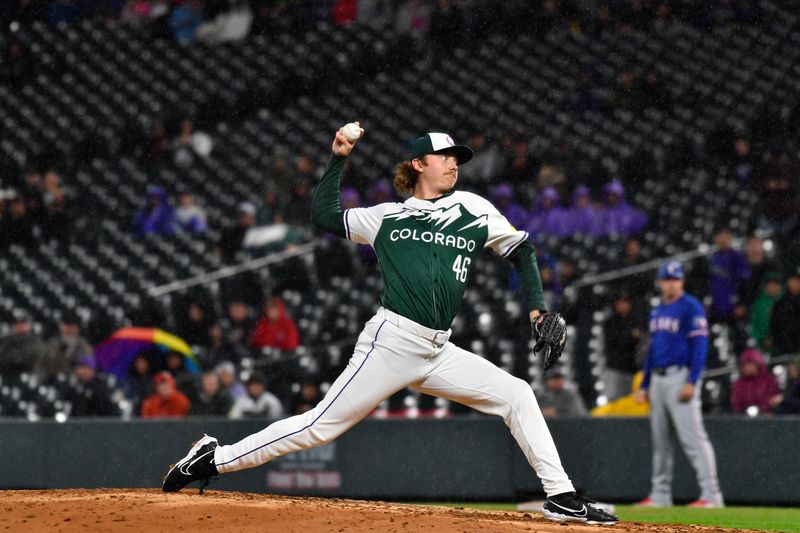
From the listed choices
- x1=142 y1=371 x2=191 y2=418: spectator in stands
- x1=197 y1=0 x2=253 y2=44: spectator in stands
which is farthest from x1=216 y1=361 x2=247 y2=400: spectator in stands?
x1=197 y1=0 x2=253 y2=44: spectator in stands

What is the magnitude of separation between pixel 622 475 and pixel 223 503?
520 cm

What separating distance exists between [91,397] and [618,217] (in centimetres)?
594

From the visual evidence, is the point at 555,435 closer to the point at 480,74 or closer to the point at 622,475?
the point at 622,475

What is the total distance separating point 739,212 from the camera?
13898 mm

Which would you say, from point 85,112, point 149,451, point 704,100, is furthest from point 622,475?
point 85,112

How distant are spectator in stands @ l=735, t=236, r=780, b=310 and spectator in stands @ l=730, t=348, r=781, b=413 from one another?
4.08 ft

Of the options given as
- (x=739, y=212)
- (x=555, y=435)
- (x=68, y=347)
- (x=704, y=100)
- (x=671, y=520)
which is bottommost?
(x=671, y=520)

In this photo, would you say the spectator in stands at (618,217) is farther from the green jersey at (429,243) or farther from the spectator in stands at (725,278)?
the green jersey at (429,243)

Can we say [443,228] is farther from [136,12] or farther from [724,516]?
[136,12]

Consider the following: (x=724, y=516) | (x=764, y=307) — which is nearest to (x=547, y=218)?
(x=764, y=307)

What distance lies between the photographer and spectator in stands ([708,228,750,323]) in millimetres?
11867

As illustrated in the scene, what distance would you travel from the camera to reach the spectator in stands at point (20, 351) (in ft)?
41.1

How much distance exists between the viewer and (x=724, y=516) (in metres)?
8.30

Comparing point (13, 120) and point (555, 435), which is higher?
point (13, 120)
